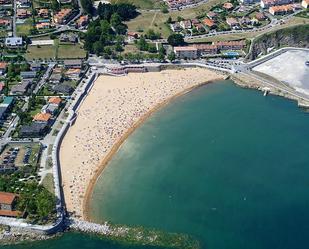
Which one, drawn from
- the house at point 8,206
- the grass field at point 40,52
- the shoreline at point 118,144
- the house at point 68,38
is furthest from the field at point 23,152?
the house at point 68,38

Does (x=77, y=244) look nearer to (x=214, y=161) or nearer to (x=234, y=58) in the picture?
(x=214, y=161)

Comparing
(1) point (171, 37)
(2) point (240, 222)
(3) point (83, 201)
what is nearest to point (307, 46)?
(1) point (171, 37)

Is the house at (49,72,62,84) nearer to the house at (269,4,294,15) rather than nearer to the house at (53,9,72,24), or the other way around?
the house at (53,9,72,24)

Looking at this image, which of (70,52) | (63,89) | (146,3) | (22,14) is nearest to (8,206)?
(63,89)

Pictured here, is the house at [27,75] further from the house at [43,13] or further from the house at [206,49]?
the house at [206,49]

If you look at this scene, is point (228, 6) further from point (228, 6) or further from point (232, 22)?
point (232, 22)

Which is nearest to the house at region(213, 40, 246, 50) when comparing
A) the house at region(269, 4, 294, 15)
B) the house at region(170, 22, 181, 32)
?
the house at region(170, 22, 181, 32)
